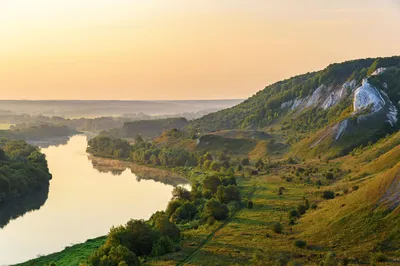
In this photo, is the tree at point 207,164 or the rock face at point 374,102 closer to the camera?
the rock face at point 374,102

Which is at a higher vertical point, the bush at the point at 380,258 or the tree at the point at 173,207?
the bush at the point at 380,258

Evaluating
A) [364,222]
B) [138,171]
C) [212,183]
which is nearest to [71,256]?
[212,183]

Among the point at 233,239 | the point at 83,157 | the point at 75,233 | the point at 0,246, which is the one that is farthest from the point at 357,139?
the point at 83,157

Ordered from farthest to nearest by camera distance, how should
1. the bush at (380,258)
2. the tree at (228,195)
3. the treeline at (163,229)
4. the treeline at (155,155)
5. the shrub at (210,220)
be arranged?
the treeline at (155,155)
the tree at (228,195)
the shrub at (210,220)
the treeline at (163,229)
the bush at (380,258)

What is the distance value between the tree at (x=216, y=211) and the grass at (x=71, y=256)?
1917 centimetres

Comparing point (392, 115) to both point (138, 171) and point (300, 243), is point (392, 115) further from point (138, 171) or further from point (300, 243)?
point (138, 171)

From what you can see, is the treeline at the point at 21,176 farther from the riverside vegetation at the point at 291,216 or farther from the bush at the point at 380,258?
the bush at the point at 380,258

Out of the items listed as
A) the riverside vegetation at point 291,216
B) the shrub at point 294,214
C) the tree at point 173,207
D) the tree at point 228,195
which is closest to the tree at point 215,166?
the riverside vegetation at point 291,216

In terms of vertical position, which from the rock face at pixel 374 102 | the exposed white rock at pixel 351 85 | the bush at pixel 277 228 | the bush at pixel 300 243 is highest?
the exposed white rock at pixel 351 85

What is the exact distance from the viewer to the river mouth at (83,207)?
234ft

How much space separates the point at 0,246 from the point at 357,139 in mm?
101051

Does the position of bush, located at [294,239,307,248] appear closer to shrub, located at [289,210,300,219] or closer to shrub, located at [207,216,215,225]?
shrub, located at [289,210,300,219]

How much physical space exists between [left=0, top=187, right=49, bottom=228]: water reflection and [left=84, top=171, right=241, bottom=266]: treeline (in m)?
38.2

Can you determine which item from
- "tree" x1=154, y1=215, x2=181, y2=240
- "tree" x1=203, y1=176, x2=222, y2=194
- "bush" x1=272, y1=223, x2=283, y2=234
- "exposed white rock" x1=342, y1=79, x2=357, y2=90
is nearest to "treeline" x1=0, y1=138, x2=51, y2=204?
"tree" x1=203, y1=176, x2=222, y2=194
